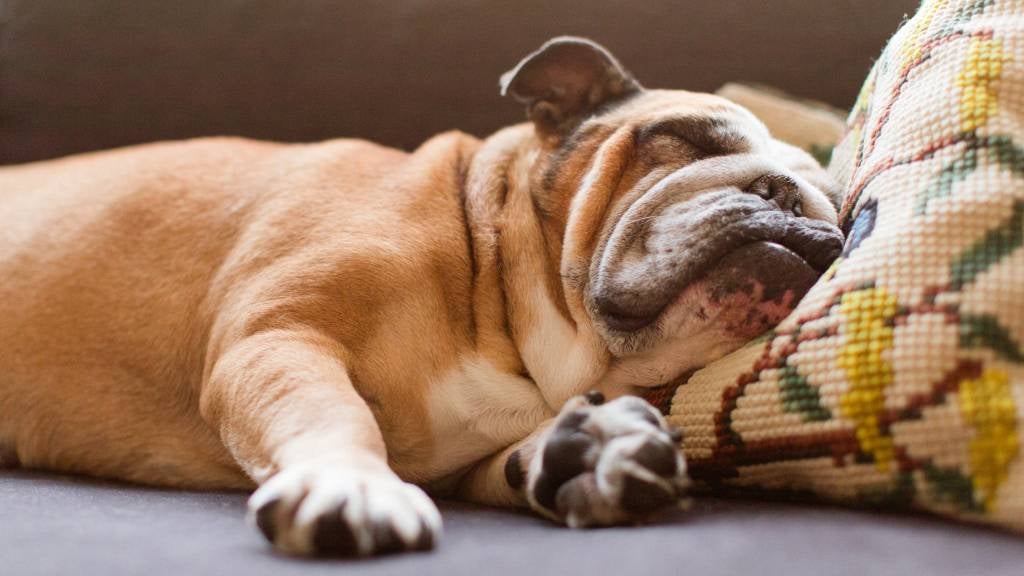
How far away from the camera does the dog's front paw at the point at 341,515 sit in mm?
976

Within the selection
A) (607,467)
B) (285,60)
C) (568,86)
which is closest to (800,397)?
(607,467)

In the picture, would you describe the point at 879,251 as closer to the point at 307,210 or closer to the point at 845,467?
the point at 845,467

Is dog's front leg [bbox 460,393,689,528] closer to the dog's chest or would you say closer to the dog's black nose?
the dog's chest

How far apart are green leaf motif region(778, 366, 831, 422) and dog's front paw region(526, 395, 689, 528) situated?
0.16m

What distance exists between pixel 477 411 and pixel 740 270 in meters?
0.52

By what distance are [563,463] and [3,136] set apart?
200 centimetres

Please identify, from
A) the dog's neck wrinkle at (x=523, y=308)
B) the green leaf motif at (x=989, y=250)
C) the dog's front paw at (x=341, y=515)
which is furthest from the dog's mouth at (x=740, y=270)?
the dog's front paw at (x=341, y=515)

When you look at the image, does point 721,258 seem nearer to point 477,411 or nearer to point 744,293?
point 744,293

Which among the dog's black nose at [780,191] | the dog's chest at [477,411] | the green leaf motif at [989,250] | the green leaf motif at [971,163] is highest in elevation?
the green leaf motif at [971,163]

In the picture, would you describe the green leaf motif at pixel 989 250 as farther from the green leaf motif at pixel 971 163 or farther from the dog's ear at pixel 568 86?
the dog's ear at pixel 568 86

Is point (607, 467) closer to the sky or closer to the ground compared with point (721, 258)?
closer to the ground

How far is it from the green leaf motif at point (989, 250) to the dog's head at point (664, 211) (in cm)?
31

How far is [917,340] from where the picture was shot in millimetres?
1065

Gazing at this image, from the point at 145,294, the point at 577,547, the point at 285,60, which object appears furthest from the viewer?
the point at 285,60
